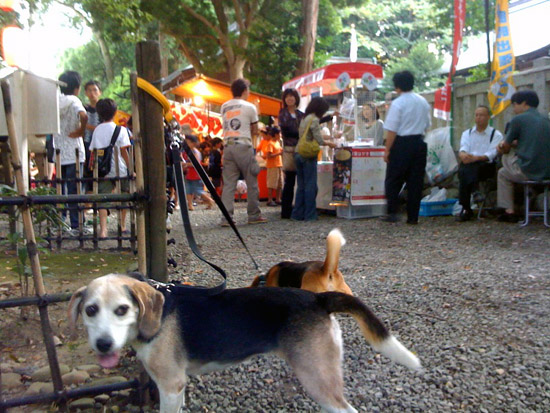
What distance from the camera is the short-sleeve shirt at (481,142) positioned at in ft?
27.6

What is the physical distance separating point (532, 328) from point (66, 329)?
3.24 meters

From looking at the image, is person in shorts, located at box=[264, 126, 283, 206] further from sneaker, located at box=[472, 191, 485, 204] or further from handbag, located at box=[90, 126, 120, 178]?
handbag, located at box=[90, 126, 120, 178]

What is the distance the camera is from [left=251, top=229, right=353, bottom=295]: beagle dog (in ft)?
11.4

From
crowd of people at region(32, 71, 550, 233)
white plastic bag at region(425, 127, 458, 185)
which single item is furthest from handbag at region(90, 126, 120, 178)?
white plastic bag at region(425, 127, 458, 185)

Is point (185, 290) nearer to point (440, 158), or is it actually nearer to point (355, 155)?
point (355, 155)

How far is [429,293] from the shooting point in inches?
177

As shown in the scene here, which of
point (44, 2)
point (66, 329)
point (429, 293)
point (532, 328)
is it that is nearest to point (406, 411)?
point (532, 328)

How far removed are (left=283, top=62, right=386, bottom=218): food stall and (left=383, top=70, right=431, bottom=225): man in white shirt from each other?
3.35 feet

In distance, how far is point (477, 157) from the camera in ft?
27.3

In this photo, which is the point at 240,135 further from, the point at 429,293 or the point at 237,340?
the point at 237,340

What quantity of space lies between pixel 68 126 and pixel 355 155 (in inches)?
184

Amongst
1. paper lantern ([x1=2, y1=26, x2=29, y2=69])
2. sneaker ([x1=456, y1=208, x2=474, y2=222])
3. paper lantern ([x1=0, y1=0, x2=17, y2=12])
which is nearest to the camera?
paper lantern ([x1=2, y1=26, x2=29, y2=69])

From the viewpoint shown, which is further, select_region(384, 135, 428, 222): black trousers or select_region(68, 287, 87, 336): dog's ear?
select_region(384, 135, 428, 222): black trousers

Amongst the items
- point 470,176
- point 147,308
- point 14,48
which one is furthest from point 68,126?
point 470,176
